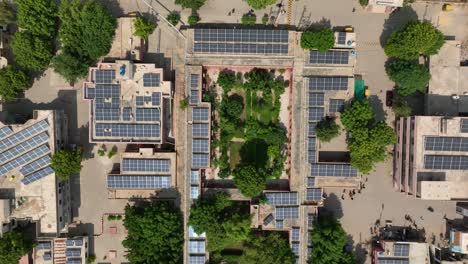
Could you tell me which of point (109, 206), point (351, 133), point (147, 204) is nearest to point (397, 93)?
point (351, 133)

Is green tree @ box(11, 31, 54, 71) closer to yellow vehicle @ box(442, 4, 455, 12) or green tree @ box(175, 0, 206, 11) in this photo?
green tree @ box(175, 0, 206, 11)

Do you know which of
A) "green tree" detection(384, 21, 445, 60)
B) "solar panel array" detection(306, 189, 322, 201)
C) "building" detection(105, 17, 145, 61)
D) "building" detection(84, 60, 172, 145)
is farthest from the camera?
"solar panel array" detection(306, 189, 322, 201)

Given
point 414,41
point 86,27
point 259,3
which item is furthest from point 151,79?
point 414,41

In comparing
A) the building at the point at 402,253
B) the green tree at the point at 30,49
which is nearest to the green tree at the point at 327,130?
the building at the point at 402,253

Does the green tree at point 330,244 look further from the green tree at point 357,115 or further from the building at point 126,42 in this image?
the building at point 126,42

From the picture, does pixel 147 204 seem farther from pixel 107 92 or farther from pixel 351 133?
pixel 351 133

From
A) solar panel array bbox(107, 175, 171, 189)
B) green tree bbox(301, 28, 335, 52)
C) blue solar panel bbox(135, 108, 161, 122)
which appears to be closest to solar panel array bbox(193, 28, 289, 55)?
green tree bbox(301, 28, 335, 52)
